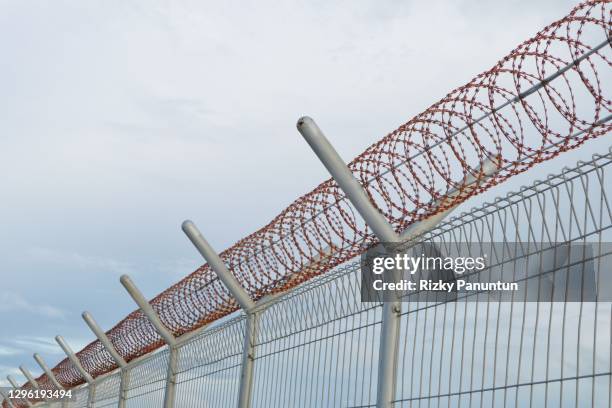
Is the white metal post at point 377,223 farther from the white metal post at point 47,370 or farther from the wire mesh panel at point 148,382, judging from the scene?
the white metal post at point 47,370

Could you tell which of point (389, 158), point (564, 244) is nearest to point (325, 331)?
point (389, 158)

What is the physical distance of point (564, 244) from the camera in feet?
20.6

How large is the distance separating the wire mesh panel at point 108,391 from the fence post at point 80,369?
0.97ft

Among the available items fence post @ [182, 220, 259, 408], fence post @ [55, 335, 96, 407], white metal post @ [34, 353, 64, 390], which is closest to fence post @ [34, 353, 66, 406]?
white metal post @ [34, 353, 64, 390]

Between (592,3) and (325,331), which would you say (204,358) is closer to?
(325,331)

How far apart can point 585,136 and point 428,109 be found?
1.52 metres

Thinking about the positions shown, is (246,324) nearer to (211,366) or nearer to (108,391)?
(211,366)

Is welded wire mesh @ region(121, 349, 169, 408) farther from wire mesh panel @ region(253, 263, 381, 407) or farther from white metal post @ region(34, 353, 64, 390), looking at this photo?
white metal post @ region(34, 353, 64, 390)

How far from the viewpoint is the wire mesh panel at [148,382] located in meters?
15.1

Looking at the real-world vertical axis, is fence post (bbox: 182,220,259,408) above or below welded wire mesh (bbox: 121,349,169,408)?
above

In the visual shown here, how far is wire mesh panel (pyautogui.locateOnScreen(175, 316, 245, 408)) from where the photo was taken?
11.8 metres

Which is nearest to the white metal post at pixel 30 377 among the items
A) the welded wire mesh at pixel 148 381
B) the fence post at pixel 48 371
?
the fence post at pixel 48 371

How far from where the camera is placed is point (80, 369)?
75.4 ft

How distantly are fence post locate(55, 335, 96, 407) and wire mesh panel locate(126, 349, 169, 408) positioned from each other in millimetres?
4739
